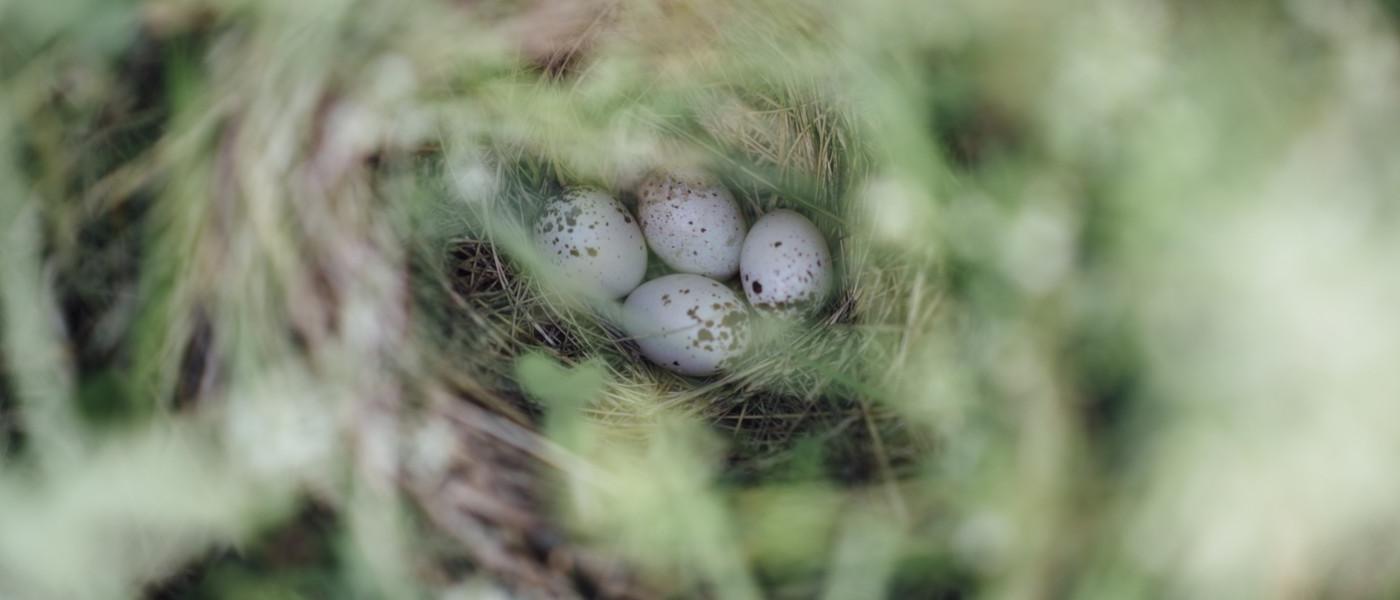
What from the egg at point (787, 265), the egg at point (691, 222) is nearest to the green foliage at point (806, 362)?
the egg at point (787, 265)

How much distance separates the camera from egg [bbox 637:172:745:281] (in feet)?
5.09

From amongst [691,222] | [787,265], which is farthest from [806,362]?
[691,222]

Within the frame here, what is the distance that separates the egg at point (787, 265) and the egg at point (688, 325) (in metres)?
0.05

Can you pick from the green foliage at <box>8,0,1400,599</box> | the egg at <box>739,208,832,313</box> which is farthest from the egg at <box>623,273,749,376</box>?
the green foliage at <box>8,0,1400,599</box>

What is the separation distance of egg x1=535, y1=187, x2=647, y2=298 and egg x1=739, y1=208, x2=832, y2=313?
8.3 inches

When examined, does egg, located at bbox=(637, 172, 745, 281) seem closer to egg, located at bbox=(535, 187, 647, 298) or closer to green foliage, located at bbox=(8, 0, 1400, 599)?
egg, located at bbox=(535, 187, 647, 298)

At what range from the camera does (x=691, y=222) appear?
1553mm

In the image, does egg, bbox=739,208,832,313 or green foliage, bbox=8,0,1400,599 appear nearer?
green foliage, bbox=8,0,1400,599

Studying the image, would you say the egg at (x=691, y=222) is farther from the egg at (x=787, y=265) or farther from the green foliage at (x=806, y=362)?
the green foliage at (x=806, y=362)

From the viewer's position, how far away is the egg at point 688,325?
4.83ft

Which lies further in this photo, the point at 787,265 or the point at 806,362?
the point at 787,265

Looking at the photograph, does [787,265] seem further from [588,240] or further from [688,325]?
[588,240]

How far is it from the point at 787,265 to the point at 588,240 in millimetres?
319

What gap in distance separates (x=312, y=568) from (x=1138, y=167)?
0.99 meters
